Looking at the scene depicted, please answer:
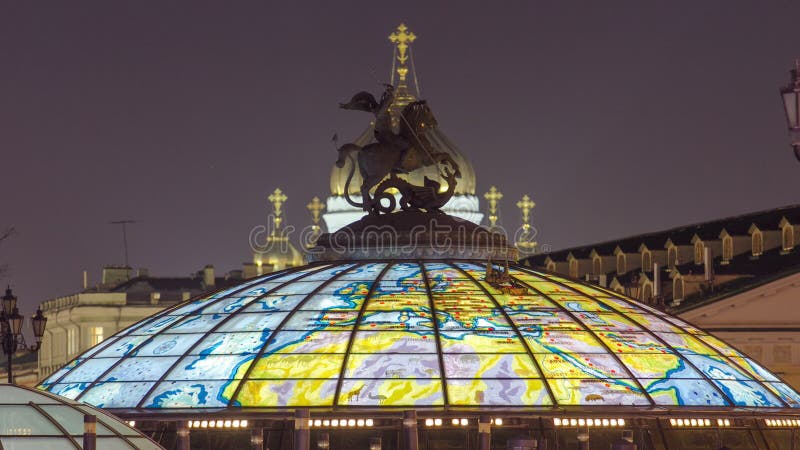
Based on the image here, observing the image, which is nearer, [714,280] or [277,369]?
[277,369]

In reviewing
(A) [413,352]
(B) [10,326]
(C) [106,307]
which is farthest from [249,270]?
(A) [413,352]

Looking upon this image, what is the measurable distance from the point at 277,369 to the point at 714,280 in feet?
199

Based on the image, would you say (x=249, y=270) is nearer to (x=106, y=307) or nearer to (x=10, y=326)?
(x=106, y=307)

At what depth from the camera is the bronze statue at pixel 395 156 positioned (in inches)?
1948

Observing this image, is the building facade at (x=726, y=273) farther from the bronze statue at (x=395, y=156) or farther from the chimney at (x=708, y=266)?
the bronze statue at (x=395, y=156)

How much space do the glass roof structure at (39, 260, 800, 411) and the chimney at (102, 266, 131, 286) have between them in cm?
10840

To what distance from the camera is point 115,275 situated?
520 ft

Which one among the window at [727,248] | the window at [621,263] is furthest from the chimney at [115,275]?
the window at [727,248]

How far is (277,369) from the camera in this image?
1746 inches

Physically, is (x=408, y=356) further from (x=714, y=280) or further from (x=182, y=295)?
(x=182, y=295)

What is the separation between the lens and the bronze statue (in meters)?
49.5

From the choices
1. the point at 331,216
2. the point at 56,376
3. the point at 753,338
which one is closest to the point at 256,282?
the point at 56,376

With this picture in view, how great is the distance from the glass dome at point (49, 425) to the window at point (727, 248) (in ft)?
246

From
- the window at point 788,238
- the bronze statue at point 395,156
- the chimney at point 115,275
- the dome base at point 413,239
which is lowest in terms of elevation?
the dome base at point 413,239
